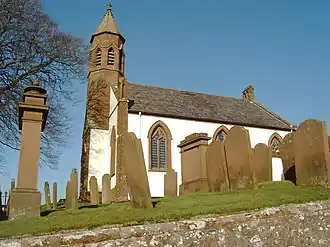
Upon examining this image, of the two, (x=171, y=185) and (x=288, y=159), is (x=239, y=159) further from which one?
(x=171, y=185)

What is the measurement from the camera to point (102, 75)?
30047 millimetres

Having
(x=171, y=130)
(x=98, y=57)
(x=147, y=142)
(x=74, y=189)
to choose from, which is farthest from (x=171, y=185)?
(x=98, y=57)

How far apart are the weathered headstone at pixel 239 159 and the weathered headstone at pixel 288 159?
1989mm

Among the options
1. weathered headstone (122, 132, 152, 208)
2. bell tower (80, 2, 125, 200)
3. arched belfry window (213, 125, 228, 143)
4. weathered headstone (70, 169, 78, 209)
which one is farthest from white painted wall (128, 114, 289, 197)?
weathered headstone (122, 132, 152, 208)

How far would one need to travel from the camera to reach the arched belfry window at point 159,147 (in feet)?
83.0

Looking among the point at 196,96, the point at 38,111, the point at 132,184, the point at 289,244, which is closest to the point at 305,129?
the point at 289,244

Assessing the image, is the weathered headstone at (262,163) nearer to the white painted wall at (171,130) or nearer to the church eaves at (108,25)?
the white painted wall at (171,130)

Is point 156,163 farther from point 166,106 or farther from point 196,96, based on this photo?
point 196,96

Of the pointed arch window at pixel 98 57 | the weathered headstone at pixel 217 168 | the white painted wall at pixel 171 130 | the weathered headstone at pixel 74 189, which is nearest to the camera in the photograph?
the weathered headstone at pixel 217 168

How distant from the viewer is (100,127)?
28.0 m

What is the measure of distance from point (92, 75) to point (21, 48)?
11222mm

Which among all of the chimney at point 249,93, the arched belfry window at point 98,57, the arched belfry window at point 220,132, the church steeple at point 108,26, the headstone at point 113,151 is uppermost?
the church steeple at point 108,26

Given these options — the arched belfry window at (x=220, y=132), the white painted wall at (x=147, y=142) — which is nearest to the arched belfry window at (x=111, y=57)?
the white painted wall at (x=147, y=142)

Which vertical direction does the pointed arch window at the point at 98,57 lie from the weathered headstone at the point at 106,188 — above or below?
above
